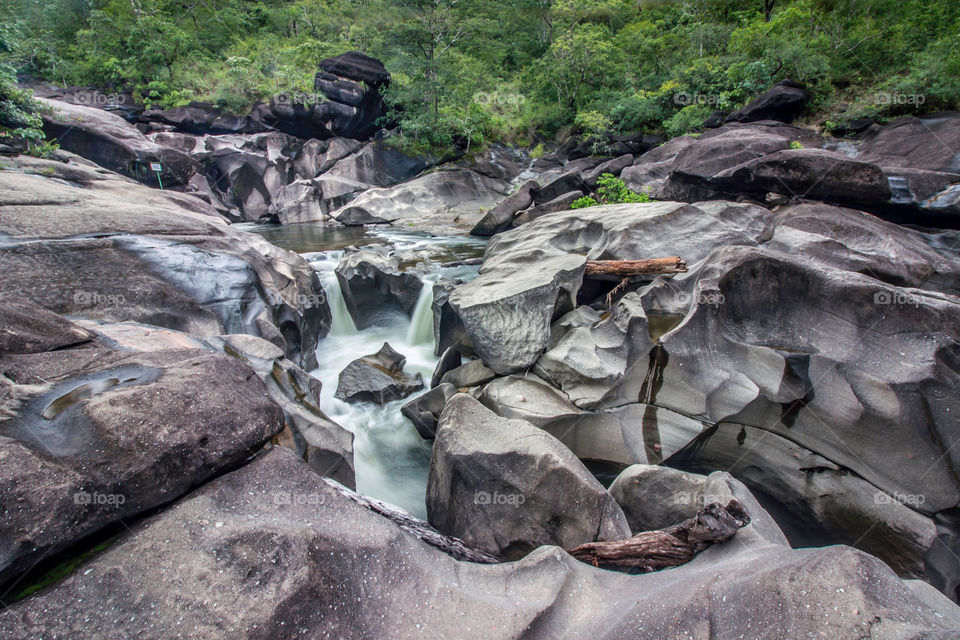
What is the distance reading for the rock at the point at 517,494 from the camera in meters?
3.21

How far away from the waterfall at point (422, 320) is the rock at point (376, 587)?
546 cm

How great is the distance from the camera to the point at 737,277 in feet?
15.8

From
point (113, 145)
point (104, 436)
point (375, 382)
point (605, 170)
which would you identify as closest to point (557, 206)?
point (605, 170)

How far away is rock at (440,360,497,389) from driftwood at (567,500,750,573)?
294 cm

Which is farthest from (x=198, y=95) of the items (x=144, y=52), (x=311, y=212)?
(x=311, y=212)

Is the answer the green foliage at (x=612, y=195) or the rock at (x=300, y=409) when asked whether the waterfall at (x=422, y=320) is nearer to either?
the rock at (x=300, y=409)

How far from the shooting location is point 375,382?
250 inches

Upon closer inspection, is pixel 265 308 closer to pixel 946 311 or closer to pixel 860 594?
pixel 860 594

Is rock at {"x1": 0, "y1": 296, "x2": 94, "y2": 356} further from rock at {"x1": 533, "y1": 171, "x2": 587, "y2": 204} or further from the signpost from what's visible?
the signpost

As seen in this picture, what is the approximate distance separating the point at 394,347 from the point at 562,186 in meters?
9.73

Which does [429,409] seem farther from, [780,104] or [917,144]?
[780,104]

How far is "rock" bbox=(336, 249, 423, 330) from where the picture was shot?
8680 mm

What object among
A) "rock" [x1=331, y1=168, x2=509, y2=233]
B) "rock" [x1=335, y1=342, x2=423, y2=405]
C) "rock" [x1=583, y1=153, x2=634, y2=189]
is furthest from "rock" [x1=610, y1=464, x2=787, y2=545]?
"rock" [x1=331, y1=168, x2=509, y2=233]

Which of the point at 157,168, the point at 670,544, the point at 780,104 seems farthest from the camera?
the point at 157,168
